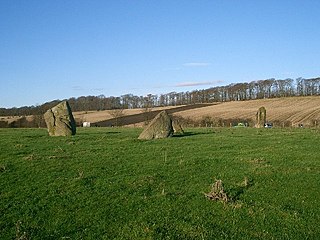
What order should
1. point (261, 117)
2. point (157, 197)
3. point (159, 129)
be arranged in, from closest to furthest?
point (157, 197) → point (159, 129) → point (261, 117)

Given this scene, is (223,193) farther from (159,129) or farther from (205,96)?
(205,96)

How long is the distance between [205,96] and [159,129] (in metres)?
123

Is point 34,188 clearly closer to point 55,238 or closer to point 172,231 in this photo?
point 55,238

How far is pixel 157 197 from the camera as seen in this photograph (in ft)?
38.8

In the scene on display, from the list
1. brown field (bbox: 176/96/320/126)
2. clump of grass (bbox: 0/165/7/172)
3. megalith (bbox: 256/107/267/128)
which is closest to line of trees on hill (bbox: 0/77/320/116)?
brown field (bbox: 176/96/320/126)

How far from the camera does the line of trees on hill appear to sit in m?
130

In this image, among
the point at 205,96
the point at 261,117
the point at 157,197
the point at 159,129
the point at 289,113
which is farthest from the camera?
Answer: the point at 205,96

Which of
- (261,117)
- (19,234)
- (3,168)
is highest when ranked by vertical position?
(261,117)

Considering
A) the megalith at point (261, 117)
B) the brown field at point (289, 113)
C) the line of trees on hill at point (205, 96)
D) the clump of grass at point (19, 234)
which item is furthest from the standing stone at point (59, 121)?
the line of trees on hill at point (205, 96)

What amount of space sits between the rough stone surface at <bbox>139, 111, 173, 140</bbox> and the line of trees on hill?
282 ft

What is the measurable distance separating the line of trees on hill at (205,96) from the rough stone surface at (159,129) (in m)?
85.9

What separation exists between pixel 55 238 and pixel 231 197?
552cm

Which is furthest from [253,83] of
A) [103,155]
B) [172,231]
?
[172,231]

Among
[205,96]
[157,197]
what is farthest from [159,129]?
[205,96]
